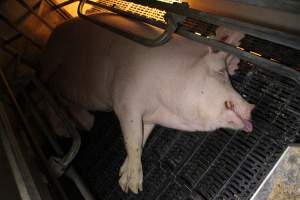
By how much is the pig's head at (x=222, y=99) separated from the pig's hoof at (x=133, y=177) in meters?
0.47

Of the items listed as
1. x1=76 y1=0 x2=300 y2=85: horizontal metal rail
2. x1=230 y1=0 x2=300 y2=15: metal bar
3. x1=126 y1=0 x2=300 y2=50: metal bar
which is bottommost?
x1=76 y1=0 x2=300 y2=85: horizontal metal rail

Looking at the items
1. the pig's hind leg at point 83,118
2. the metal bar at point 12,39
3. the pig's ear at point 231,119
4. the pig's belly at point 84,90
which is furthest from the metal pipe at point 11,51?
the pig's ear at point 231,119

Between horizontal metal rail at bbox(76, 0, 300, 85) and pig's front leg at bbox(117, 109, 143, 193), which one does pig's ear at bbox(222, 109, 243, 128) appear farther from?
pig's front leg at bbox(117, 109, 143, 193)

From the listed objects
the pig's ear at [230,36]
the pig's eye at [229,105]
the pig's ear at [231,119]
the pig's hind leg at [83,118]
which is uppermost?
→ the pig's ear at [230,36]

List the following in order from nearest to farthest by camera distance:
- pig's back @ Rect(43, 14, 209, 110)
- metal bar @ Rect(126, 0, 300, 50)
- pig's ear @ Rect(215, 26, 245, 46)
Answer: metal bar @ Rect(126, 0, 300, 50) → pig's ear @ Rect(215, 26, 245, 46) → pig's back @ Rect(43, 14, 209, 110)

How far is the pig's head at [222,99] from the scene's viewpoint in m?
1.56

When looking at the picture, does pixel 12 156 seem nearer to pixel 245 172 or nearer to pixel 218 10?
pixel 245 172

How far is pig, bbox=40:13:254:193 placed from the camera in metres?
1.63

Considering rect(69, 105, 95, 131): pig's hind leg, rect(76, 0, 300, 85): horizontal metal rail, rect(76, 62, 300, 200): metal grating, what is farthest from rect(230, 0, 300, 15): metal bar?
rect(69, 105, 95, 131): pig's hind leg

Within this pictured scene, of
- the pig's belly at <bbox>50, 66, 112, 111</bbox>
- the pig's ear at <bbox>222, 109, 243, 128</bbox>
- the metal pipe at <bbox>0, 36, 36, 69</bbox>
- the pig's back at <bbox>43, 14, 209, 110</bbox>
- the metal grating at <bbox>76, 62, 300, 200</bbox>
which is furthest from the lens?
the metal pipe at <bbox>0, 36, 36, 69</bbox>

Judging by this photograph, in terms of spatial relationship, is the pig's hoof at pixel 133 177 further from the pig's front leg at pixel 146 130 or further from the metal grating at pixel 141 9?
the metal grating at pixel 141 9

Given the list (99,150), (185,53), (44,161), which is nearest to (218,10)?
(185,53)

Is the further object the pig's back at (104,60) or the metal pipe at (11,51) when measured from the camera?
the metal pipe at (11,51)

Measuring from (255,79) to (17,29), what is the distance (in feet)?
7.43
